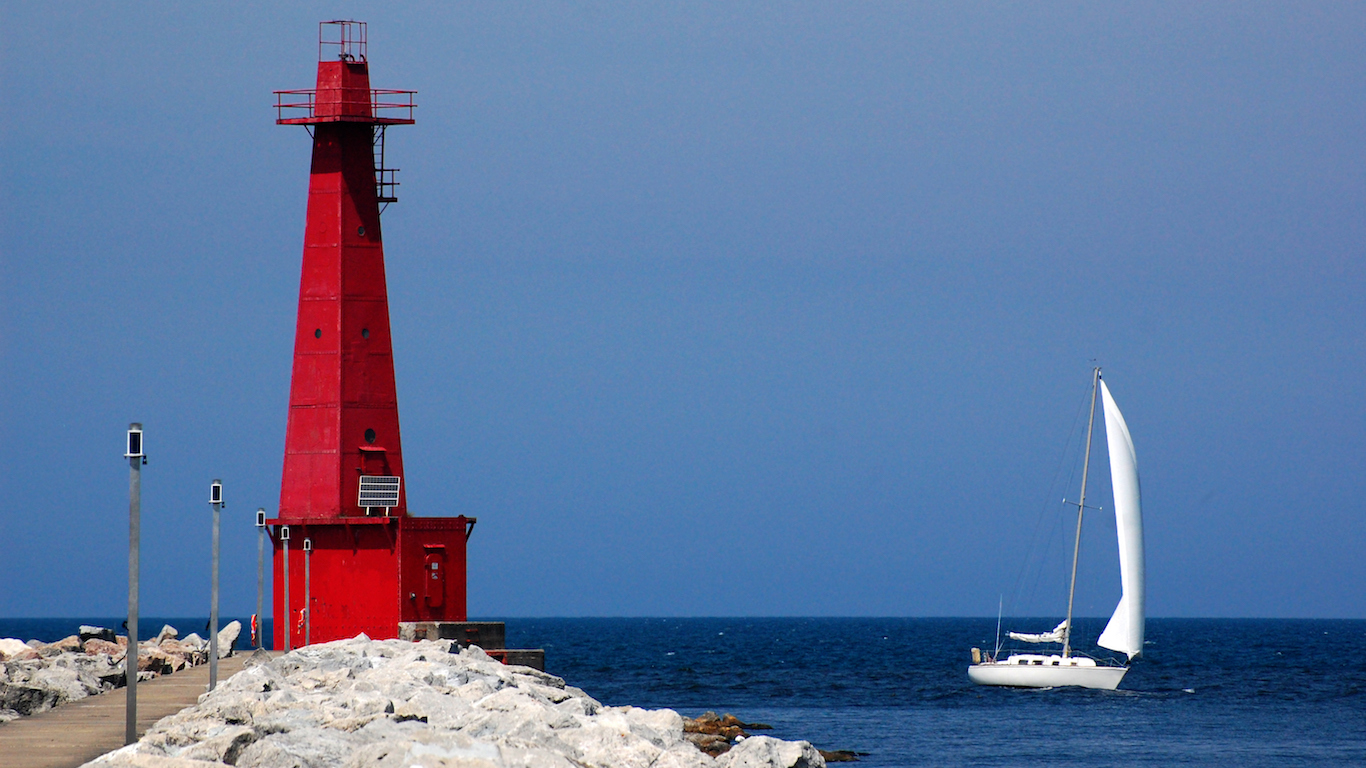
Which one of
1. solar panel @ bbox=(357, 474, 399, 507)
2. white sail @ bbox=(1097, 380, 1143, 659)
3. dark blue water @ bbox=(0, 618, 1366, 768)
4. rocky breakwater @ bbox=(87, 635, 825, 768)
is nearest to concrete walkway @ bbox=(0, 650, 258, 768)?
rocky breakwater @ bbox=(87, 635, 825, 768)

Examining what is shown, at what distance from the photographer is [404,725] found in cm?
1623

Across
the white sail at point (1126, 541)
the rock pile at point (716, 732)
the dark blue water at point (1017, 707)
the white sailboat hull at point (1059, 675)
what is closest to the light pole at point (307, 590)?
the rock pile at point (716, 732)

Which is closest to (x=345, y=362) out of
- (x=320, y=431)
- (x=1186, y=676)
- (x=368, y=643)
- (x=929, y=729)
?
(x=320, y=431)

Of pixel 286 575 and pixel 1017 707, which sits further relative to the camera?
pixel 1017 707

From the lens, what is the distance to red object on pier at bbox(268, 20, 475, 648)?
27.0 m

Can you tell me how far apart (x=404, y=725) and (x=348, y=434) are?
460 inches

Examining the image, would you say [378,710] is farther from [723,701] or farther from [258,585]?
[723,701]

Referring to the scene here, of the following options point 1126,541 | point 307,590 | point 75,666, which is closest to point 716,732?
point 307,590

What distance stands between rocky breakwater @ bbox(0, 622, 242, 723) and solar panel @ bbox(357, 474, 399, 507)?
4.48 metres

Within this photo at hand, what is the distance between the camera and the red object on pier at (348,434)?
1062 inches

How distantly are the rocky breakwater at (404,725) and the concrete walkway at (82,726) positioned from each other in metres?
0.91

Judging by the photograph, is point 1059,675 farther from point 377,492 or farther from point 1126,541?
point 377,492

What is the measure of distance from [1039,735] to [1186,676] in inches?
923

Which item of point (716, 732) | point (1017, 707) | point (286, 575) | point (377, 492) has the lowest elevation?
point (1017, 707)
